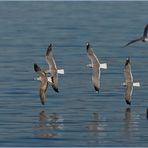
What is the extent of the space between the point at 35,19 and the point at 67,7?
1654 centimetres

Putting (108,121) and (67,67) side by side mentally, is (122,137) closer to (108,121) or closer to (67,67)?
(108,121)

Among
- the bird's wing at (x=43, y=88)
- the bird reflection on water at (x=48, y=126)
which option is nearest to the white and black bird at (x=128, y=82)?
the bird reflection on water at (x=48, y=126)

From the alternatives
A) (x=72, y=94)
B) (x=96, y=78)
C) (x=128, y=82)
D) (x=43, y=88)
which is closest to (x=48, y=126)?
(x=43, y=88)

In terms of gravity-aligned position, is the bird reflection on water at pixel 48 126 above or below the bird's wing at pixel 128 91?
below

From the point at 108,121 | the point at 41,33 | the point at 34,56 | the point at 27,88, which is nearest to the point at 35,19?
the point at 41,33

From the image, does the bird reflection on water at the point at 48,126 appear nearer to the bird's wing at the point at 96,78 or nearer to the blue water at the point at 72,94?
the blue water at the point at 72,94

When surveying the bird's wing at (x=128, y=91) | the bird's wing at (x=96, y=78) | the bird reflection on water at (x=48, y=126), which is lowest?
the bird reflection on water at (x=48, y=126)

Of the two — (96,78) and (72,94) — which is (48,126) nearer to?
(96,78)

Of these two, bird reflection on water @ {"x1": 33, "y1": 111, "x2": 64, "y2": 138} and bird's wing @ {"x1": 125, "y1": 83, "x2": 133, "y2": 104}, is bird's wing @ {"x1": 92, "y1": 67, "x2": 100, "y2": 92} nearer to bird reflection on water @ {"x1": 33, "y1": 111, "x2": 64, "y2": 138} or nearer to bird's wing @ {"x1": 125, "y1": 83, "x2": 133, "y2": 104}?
bird's wing @ {"x1": 125, "y1": 83, "x2": 133, "y2": 104}

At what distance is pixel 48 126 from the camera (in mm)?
25531

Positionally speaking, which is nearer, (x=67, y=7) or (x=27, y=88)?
(x=27, y=88)

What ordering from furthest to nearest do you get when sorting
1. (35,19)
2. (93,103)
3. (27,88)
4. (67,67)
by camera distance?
(35,19) → (67,67) → (27,88) → (93,103)

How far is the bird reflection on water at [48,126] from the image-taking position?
24.5m

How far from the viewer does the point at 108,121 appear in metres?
26.2
